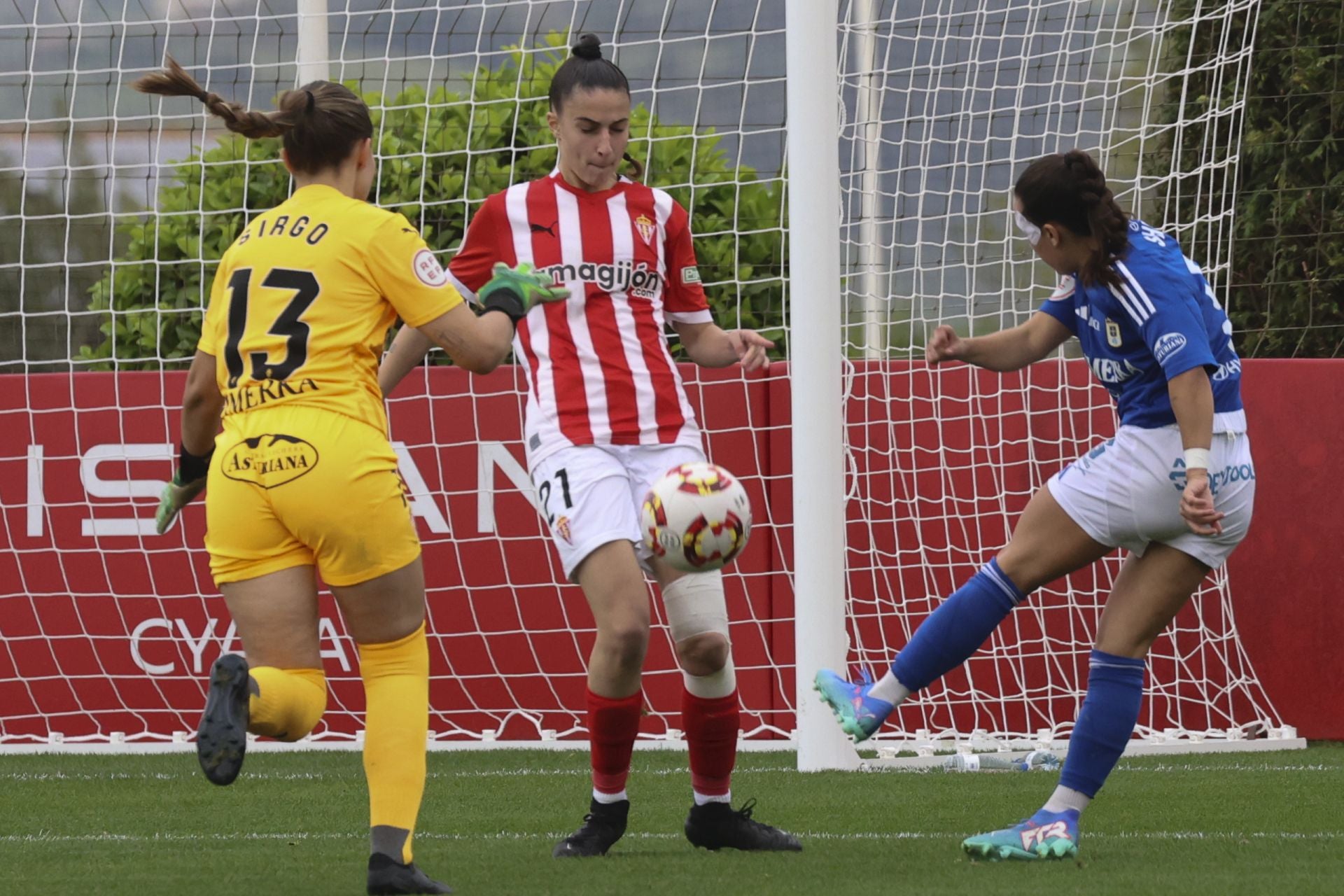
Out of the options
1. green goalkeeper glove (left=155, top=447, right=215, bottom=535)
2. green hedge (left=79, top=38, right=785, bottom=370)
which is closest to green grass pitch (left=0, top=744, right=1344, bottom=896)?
green goalkeeper glove (left=155, top=447, right=215, bottom=535)

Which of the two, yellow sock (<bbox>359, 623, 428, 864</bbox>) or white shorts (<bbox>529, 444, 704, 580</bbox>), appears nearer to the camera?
yellow sock (<bbox>359, 623, 428, 864</bbox>)

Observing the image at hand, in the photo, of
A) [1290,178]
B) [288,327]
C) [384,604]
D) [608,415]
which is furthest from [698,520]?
[1290,178]

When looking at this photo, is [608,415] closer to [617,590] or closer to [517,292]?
[617,590]

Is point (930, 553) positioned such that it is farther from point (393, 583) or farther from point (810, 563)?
point (393, 583)

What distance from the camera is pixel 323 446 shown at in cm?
369

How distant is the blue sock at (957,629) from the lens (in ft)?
14.6

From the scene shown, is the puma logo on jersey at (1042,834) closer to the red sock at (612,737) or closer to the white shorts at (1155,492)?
the white shorts at (1155,492)

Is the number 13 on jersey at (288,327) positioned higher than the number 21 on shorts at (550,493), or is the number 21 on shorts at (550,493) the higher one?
the number 13 on jersey at (288,327)

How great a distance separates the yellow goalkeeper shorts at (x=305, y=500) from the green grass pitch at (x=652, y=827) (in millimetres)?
791

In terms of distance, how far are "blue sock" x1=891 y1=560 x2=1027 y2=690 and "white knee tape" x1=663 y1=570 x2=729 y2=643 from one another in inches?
19.1

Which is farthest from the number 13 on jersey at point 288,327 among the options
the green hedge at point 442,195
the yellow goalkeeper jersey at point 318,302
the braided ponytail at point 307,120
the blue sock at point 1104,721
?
the green hedge at point 442,195

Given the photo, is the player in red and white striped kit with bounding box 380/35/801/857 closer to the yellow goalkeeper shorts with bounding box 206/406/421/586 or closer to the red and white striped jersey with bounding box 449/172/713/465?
the red and white striped jersey with bounding box 449/172/713/465

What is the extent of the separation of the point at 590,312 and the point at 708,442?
2.76 m

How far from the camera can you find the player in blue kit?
168 inches
